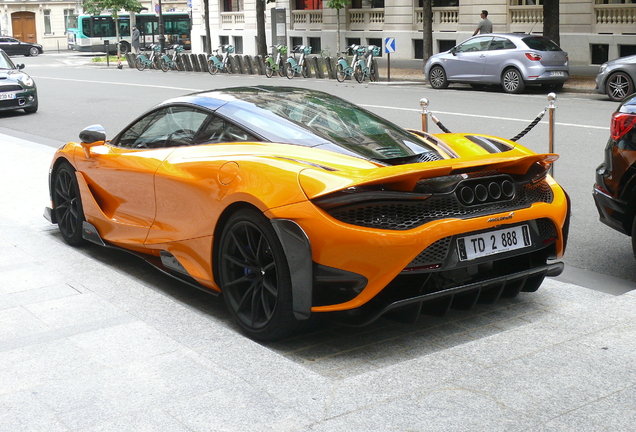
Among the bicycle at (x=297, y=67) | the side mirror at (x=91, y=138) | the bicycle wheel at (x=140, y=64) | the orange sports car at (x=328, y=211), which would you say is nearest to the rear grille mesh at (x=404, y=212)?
the orange sports car at (x=328, y=211)

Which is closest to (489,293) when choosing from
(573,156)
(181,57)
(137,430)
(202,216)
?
(202,216)

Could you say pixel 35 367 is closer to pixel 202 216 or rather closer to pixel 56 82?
pixel 202 216

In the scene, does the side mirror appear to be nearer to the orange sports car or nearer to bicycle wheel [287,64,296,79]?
the orange sports car

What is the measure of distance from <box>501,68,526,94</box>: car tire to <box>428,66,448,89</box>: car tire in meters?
2.10

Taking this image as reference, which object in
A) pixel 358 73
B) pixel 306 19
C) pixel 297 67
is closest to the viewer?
pixel 358 73

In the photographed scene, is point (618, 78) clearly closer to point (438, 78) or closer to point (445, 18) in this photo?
point (438, 78)

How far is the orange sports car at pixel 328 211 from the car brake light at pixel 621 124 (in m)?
0.97

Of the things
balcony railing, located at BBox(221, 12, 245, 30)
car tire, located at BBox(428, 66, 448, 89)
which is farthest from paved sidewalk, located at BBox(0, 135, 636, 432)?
balcony railing, located at BBox(221, 12, 245, 30)

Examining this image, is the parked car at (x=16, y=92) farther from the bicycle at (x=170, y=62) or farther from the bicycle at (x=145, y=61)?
the bicycle at (x=145, y=61)

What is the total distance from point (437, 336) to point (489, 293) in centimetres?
36

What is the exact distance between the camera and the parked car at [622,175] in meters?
5.57

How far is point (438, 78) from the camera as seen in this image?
23281 millimetres

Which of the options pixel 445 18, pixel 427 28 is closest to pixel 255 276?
pixel 427 28

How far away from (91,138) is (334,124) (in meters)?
2.08
